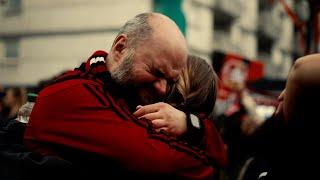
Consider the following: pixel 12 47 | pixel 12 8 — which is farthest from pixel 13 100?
pixel 12 8

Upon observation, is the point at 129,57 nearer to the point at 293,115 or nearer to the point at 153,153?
the point at 153,153

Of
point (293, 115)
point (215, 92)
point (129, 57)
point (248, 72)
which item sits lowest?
point (248, 72)

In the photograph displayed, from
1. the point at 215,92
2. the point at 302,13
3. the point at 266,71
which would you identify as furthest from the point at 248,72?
the point at 302,13

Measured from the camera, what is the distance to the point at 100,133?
164 centimetres

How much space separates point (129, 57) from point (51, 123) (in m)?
0.33

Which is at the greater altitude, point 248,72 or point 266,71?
point 248,72

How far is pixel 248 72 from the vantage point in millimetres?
13047

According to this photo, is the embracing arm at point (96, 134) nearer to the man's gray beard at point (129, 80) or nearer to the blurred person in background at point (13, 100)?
the man's gray beard at point (129, 80)

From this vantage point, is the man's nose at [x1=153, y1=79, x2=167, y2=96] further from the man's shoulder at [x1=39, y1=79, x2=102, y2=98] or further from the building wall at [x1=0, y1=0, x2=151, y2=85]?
the building wall at [x1=0, y1=0, x2=151, y2=85]

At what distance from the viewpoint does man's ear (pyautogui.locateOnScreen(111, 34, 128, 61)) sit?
73.2 inches

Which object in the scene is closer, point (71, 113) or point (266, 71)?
point (71, 113)

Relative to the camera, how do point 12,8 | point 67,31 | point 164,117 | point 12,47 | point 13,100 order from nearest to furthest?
1. point 164,117
2. point 13,100
3. point 67,31
4. point 12,47
5. point 12,8

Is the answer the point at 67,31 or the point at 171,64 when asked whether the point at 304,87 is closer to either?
the point at 171,64

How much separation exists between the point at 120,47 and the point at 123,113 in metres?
0.28
